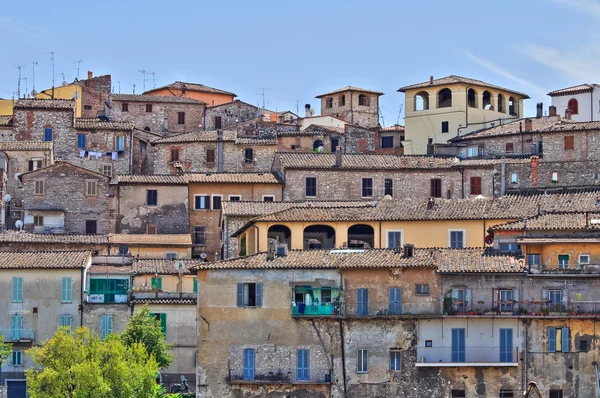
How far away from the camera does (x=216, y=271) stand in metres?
59.5

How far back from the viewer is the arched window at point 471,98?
9375 centimetres

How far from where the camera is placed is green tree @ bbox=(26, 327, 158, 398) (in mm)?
58906

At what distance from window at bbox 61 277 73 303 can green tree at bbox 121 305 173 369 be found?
3.75 metres

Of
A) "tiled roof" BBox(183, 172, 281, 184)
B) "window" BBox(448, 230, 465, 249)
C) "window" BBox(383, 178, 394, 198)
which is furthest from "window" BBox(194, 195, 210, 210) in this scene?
"window" BBox(448, 230, 465, 249)

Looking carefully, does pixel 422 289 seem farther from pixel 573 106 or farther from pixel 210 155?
pixel 573 106

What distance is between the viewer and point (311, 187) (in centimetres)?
7812

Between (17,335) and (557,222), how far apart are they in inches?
931

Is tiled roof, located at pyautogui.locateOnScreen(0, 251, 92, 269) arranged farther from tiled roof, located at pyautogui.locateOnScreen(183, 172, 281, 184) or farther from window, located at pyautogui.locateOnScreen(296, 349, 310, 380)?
window, located at pyautogui.locateOnScreen(296, 349, 310, 380)

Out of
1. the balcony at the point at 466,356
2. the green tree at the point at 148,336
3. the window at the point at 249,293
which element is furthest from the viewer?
the green tree at the point at 148,336

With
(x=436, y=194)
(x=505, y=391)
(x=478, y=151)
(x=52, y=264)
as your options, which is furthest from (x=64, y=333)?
(x=478, y=151)

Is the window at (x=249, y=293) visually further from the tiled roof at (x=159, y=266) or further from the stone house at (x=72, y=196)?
the stone house at (x=72, y=196)

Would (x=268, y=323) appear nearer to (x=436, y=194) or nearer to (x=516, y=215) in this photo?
(x=516, y=215)

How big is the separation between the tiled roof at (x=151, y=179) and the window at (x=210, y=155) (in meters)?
6.69

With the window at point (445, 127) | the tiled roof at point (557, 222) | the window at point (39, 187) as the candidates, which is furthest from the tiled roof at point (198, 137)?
the tiled roof at point (557, 222)
